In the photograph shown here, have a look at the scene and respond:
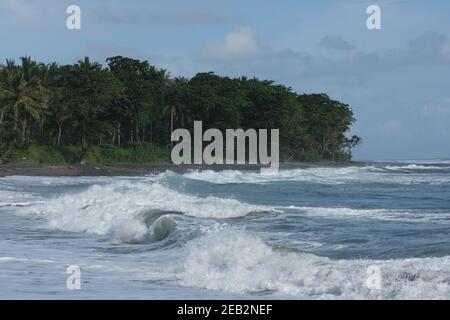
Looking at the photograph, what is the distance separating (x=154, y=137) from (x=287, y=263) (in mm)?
63592

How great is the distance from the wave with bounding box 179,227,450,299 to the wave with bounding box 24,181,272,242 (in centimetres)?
420

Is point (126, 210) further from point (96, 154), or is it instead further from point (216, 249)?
point (96, 154)

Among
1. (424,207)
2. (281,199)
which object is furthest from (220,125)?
(424,207)

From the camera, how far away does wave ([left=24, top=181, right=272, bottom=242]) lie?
51.5 ft

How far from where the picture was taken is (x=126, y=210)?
19.0 meters

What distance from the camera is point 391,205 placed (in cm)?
2388

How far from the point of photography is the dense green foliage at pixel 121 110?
51250 mm

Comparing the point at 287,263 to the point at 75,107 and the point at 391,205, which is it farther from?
the point at 75,107

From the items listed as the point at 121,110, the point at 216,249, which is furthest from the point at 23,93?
the point at 216,249
